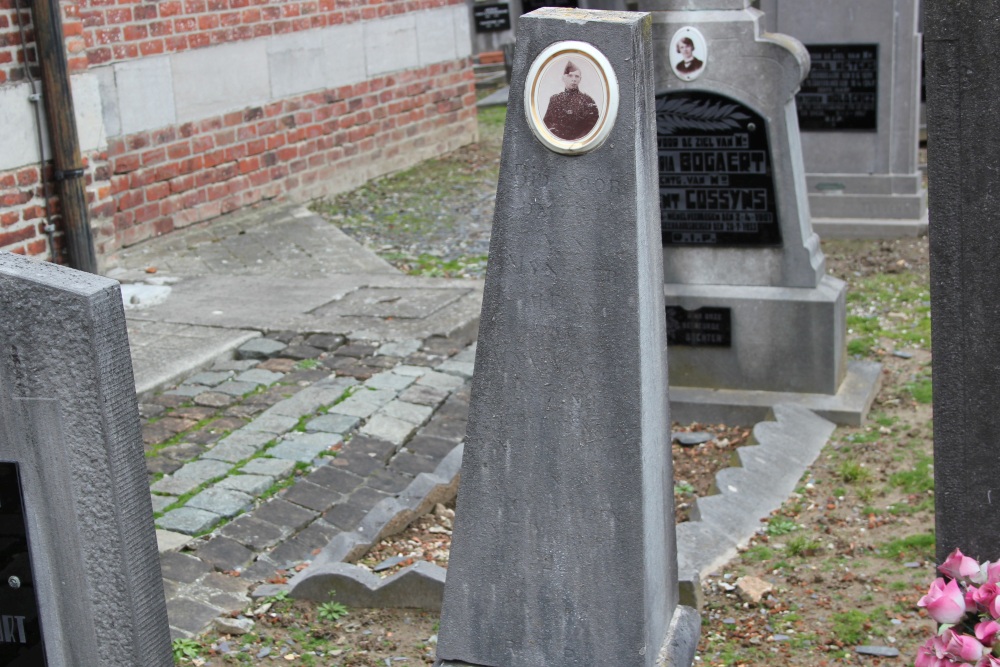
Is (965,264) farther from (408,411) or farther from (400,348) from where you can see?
(400,348)

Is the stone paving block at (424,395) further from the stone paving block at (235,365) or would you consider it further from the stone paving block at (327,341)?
the stone paving block at (235,365)

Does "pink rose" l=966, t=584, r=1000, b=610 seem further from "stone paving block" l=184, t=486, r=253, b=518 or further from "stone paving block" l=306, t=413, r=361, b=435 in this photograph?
"stone paving block" l=306, t=413, r=361, b=435

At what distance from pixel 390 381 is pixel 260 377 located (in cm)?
70

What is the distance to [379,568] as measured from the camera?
4.53 meters

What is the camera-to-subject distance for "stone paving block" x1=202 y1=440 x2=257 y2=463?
5352 millimetres

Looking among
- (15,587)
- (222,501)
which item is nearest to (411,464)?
(222,501)

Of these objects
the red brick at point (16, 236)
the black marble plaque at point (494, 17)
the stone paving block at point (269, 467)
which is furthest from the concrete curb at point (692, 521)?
the black marble plaque at point (494, 17)

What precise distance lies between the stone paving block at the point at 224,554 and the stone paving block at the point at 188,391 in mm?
1595

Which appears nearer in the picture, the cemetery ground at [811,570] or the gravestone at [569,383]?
the gravestone at [569,383]

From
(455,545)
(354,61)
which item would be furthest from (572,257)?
(354,61)

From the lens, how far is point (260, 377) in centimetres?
639

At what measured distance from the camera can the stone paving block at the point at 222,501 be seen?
488cm

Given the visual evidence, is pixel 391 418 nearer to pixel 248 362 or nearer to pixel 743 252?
pixel 248 362

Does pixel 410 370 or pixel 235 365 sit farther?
pixel 235 365
